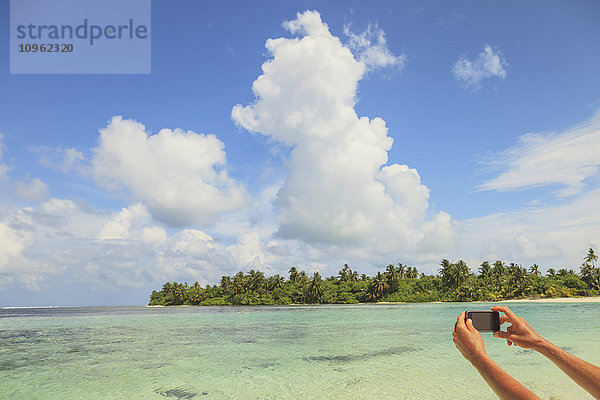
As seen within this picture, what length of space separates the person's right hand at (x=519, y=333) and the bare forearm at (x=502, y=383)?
0.32 meters

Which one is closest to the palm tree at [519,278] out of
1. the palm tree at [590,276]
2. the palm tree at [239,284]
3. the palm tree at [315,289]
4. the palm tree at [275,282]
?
the palm tree at [590,276]

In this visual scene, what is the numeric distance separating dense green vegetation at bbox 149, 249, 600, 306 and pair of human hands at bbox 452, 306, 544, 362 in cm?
10036

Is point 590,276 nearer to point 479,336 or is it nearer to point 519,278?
point 519,278

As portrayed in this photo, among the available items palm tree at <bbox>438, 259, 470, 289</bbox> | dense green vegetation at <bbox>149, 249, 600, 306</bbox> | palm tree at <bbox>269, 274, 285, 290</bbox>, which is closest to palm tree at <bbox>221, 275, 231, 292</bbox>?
dense green vegetation at <bbox>149, 249, 600, 306</bbox>

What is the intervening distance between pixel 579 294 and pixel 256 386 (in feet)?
343

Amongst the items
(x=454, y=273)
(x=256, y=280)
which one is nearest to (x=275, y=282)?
(x=256, y=280)

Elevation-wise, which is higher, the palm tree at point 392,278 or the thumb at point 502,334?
the thumb at point 502,334

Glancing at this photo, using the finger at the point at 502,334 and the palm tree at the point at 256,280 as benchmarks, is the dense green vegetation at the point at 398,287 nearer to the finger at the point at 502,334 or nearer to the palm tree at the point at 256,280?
the palm tree at the point at 256,280

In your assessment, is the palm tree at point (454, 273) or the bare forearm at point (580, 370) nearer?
the bare forearm at point (580, 370)

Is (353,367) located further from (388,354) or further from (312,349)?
(312,349)

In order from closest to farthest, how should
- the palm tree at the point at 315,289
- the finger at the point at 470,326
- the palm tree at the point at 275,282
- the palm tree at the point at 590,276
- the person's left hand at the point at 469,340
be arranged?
1. the person's left hand at the point at 469,340
2. the finger at the point at 470,326
3. the palm tree at the point at 590,276
4. the palm tree at the point at 315,289
5. the palm tree at the point at 275,282

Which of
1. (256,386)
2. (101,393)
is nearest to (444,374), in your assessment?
(256,386)

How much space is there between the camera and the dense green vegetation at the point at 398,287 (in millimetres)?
89312

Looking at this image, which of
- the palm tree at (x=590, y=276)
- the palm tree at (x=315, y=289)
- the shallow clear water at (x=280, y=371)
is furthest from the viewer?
the palm tree at (x=315, y=289)
